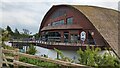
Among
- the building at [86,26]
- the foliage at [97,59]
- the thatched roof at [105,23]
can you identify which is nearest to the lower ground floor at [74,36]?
the building at [86,26]

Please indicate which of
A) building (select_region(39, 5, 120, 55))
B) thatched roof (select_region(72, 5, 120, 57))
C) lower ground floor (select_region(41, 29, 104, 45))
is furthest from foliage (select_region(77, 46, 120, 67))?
thatched roof (select_region(72, 5, 120, 57))

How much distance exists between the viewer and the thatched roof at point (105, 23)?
27147mm

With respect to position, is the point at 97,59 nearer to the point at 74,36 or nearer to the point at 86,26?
the point at 86,26

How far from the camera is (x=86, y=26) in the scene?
99.1 feet

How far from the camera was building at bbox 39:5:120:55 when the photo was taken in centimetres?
2728

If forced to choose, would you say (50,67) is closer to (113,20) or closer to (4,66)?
(4,66)

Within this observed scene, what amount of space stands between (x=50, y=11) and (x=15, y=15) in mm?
7738

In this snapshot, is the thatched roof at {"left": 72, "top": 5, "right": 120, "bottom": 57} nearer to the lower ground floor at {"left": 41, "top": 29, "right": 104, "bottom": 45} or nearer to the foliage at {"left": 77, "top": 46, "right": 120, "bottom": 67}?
the lower ground floor at {"left": 41, "top": 29, "right": 104, "bottom": 45}

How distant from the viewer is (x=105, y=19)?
30.8 meters

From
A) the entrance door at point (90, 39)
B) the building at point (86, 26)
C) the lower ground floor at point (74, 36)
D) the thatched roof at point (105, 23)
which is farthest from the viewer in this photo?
the entrance door at point (90, 39)

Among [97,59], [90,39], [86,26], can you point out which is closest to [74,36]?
[86,26]

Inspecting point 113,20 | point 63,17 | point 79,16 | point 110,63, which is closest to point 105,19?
point 113,20

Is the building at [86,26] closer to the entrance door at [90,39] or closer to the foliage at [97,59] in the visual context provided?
the entrance door at [90,39]

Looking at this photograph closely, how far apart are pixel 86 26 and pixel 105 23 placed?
2.71 meters
